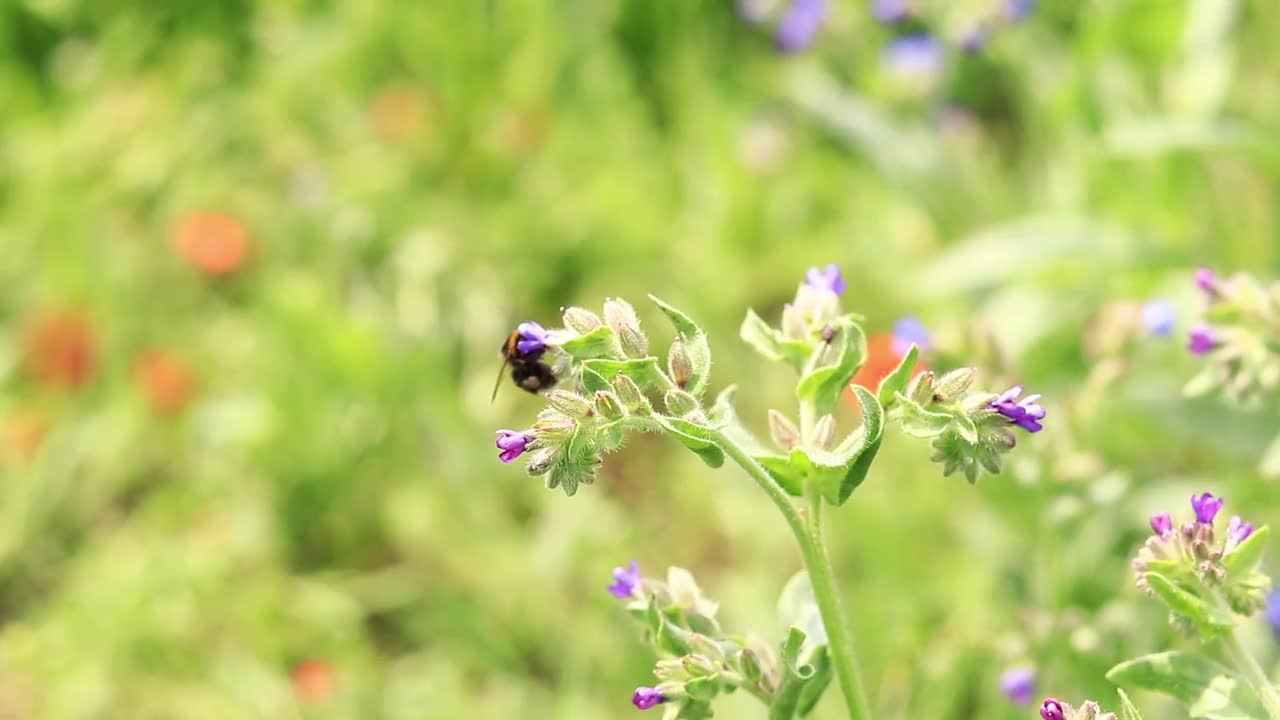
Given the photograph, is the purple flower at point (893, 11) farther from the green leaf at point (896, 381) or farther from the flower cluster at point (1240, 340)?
the green leaf at point (896, 381)

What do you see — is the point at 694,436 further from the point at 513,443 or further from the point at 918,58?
the point at 918,58

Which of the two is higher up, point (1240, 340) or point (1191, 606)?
point (1240, 340)

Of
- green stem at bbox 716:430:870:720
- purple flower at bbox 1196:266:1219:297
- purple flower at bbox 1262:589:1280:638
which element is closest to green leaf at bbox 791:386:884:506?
green stem at bbox 716:430:870:720

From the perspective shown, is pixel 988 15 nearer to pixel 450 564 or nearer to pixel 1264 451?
pixel 1264 451

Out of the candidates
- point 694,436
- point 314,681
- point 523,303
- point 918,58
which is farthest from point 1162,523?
point 523,303

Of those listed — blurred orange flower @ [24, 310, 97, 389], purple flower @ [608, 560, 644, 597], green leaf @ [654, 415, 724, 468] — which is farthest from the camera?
blurred orange flower @ [24, 310, 97, 389]

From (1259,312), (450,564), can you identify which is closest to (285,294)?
(450,564)

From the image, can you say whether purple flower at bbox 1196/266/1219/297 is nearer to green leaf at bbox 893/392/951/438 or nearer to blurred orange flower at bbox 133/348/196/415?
green leaf at bbox 893/392/951/438
